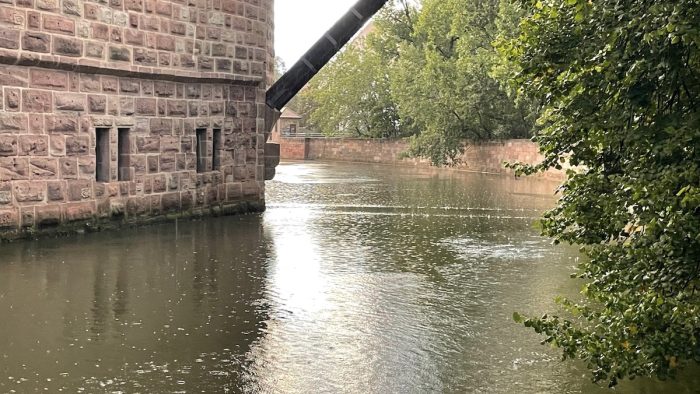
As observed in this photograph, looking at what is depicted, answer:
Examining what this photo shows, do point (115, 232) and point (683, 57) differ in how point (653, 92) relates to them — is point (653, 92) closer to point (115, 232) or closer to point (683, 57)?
point (683, 57)

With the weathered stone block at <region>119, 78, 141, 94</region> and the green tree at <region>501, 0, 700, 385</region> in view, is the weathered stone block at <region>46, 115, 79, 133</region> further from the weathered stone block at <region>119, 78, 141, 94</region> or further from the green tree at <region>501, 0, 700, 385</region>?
the green tree at <region>501, 0, 700, 385</region>

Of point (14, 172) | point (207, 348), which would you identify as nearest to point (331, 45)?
point (14, 172)

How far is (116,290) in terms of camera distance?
8164 mm

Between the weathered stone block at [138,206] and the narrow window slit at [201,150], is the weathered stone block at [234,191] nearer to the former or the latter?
the narrow window slit at [201,150]

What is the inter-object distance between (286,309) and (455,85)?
26486 mm

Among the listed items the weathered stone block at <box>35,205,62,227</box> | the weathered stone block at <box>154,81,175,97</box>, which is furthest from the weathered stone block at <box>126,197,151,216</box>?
the weathered stone block at <box>154,81,175,97</box>

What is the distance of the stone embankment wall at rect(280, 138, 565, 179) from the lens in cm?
3125

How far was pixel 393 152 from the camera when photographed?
4456cm

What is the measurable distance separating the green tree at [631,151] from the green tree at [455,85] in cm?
2526

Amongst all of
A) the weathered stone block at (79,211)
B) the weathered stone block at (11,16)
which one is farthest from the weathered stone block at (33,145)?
the weathered stone block at (11,16)

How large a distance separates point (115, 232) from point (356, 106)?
37.9 metres

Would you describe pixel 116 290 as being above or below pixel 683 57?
below

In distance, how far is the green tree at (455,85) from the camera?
1255 inches

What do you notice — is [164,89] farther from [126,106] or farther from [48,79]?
[48,79]
